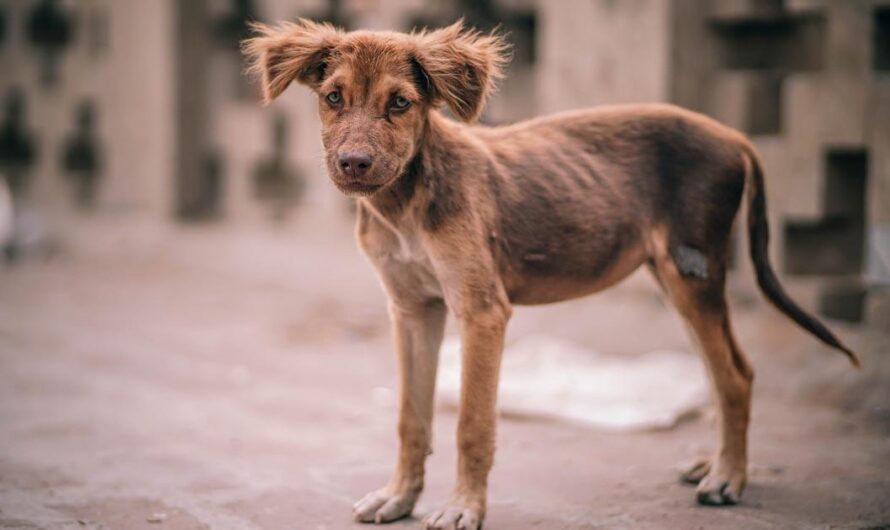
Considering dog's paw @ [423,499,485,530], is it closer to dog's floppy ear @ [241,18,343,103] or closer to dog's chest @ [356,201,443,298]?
dog's chest @ [356,201,443,298]

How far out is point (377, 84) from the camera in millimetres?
3186

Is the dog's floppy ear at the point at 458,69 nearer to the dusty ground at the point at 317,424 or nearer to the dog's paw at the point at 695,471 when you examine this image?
the dusty ground at the point at 317,424

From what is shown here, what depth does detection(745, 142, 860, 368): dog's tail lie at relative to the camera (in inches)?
150

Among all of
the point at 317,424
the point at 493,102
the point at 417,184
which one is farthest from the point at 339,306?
the point at 417,184

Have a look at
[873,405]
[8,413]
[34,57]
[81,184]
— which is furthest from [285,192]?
[873,405]

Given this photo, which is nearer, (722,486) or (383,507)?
(383,507)

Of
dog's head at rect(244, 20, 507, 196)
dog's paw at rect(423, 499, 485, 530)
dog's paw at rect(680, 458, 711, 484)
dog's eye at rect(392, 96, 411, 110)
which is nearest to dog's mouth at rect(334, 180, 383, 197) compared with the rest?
dog's head at rect(244, 20, 507, 196)

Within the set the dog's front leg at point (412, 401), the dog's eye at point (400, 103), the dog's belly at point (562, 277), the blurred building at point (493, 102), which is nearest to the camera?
the dog's eye at point (400, 103)

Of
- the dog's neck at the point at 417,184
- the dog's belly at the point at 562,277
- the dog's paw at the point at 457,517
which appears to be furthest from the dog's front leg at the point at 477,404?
the dog's neck at the point at 417,184

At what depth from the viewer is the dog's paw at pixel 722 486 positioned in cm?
361

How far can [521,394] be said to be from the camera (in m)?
5.10

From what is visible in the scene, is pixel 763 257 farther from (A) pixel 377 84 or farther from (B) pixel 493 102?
(B) pixel 493 102

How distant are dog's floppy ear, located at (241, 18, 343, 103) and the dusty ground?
1456 mm

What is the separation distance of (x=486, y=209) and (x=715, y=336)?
97 cm
